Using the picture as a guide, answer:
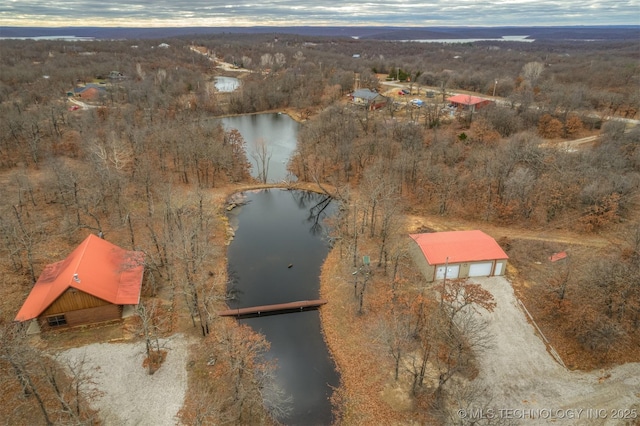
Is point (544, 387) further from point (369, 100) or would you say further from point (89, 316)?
point (369, 100)

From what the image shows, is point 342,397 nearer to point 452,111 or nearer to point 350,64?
point 452,111

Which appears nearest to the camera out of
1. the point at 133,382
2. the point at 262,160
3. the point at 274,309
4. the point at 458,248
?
the point at 133,382

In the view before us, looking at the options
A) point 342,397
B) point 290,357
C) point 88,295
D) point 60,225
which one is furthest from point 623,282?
point 60,225

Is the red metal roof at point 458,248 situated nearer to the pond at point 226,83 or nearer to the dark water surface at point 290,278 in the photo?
the dark water surface at point 290,278

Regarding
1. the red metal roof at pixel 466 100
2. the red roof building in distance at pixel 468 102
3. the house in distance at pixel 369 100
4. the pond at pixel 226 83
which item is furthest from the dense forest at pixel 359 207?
the pond at pixel 226 83

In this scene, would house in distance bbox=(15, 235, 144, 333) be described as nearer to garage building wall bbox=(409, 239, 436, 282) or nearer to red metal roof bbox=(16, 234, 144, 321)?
red metal roof bbox=(16, 234, 144, 321)

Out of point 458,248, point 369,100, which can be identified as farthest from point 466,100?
point 458,248

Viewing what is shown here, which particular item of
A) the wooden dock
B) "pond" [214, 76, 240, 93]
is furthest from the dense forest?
"pond" [214, 76, 240, 93]
